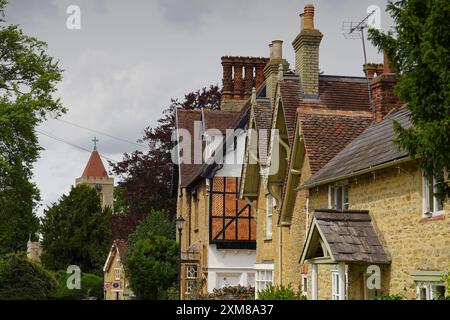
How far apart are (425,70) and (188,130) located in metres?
33.2

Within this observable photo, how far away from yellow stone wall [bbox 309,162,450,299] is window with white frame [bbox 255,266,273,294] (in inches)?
339

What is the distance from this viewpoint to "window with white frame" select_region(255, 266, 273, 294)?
28.2m

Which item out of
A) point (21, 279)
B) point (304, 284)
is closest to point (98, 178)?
point (21, 279)

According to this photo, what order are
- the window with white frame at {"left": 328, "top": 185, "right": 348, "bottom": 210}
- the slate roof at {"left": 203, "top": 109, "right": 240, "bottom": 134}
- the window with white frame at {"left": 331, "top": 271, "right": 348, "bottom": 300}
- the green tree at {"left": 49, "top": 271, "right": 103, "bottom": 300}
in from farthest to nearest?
the green tree at {"left": 49, "top": 271, "right": 103, "bottom": 300}, the slate roof at {"left": 203, "top": 109, "right": 240, "bottom": 134}, the window with white frame at {"left": 328, "top": 185, "right": 348, "bottom": 210}, the window with white frame at {"left": 331, "top": 271, "right": 348, "bottom": 300}

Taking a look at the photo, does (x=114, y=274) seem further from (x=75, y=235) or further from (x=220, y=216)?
(x=220, y=216)

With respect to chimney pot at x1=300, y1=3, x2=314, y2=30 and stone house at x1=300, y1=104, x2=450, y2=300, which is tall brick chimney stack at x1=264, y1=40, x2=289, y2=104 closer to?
chimney pot at x1=300, y1=3, x2=314, y2=30

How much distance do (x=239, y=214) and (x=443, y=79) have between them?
2601 cm

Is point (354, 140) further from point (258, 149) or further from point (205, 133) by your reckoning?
point (205, 133)

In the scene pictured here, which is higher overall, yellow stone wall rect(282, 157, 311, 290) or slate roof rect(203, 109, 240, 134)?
slate roof rect(203, 109, 240, 134)

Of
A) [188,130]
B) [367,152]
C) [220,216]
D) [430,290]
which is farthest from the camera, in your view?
[188,130]

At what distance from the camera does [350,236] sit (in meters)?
18.4

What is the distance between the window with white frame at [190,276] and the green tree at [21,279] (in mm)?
6990

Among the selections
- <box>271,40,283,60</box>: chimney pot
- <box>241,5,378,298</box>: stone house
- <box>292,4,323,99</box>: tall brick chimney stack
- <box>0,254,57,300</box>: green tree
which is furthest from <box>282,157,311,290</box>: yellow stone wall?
<box>0,254,57,300</box>: green tree

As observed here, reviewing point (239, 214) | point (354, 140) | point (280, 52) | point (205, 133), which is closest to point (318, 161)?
point (354, 140)
